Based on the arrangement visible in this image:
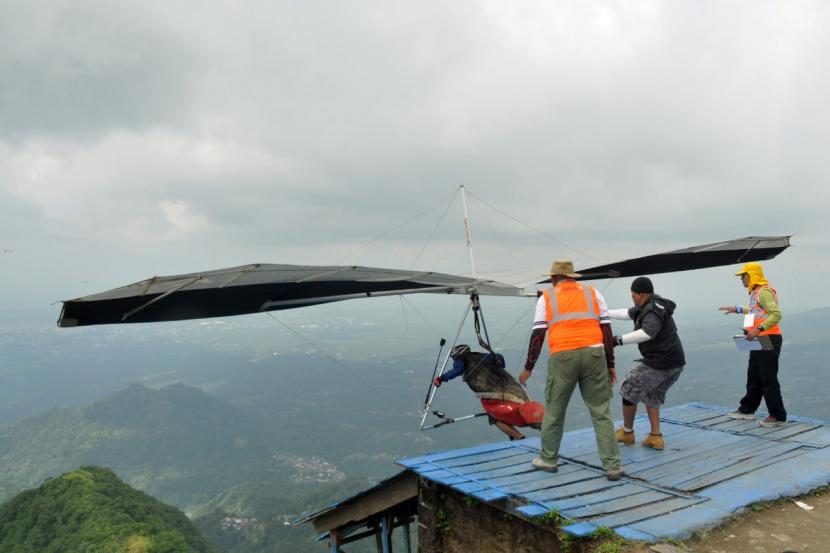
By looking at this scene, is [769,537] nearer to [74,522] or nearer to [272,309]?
[272,309]

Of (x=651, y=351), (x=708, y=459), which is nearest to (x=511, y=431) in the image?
(x=651, y=351)

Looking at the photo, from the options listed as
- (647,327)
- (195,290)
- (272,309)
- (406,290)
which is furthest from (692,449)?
(195,290)

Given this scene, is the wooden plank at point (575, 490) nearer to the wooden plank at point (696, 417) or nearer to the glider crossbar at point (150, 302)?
the wooden plank at point (696, 417)

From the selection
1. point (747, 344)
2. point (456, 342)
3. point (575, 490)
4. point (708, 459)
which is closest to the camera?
point (575, 490)

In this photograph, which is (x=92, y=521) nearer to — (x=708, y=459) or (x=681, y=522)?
(x=708, y=459)

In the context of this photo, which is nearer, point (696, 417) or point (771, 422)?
point (771, 422)

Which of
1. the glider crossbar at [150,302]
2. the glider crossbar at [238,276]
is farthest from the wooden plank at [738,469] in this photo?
the glider crossbar at [150,302]
